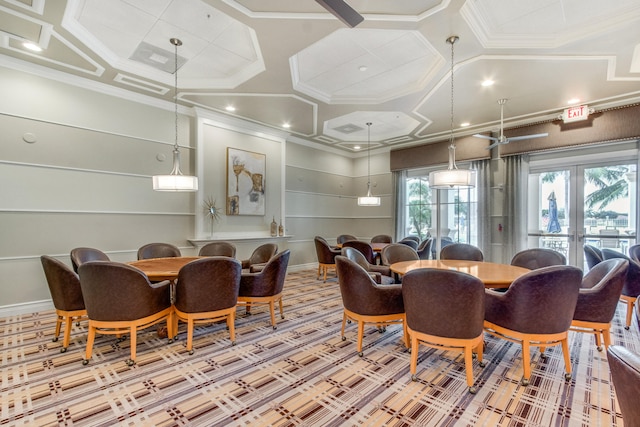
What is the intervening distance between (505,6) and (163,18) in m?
3.42

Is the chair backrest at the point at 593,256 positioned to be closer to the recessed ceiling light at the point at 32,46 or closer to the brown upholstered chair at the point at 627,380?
the brown upholstered chair at the point at 627,380

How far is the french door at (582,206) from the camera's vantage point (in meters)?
5.09

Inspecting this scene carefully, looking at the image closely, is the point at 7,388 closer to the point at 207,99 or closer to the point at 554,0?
the point at 207,99

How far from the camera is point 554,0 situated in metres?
2.76

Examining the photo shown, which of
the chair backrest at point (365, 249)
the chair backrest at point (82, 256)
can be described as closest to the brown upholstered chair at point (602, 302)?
the chair backrest at point (365, 249)

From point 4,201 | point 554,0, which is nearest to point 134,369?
point 4,201

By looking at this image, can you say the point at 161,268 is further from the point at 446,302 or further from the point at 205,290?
the point at 446,302

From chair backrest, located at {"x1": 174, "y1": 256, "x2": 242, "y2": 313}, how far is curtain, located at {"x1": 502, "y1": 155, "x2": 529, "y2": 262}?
5385mm

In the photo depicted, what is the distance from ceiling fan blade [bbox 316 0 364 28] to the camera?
185 centimetres

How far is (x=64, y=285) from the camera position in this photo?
116 inches

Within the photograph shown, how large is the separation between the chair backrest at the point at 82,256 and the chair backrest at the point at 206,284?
58.3 inches

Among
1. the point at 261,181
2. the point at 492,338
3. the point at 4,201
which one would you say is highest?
the point at 261,181

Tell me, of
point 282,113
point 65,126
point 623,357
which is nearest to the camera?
point 623,357

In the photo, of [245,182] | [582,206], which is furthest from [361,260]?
[582,206]
